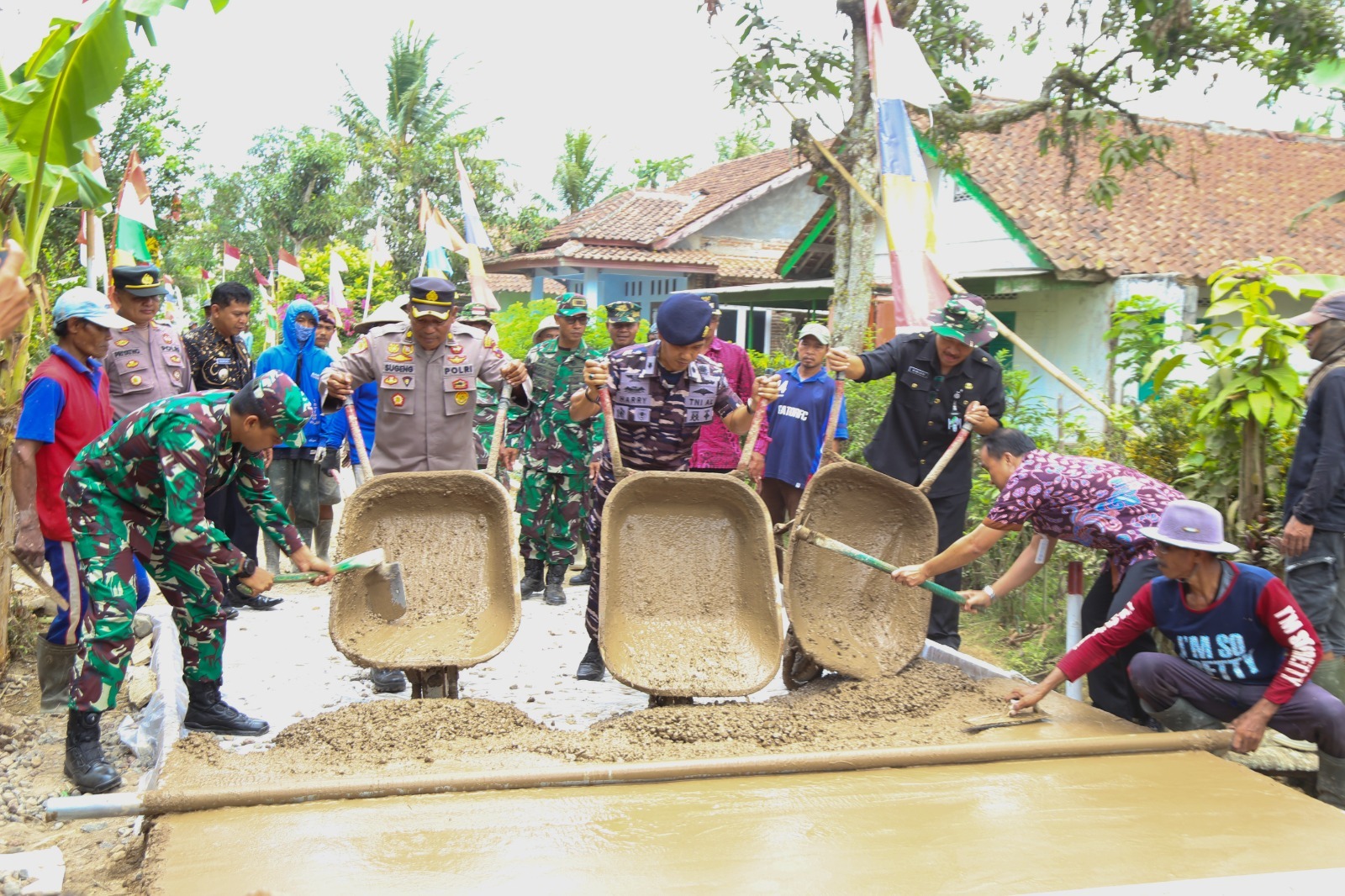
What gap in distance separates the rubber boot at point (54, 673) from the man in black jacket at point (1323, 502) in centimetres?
485

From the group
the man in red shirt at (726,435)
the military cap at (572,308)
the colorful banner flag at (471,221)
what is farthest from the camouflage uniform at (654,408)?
the colorful banner flag at (471,221)

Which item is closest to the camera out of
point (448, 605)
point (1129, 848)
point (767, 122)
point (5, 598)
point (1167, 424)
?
point (1129, 848)

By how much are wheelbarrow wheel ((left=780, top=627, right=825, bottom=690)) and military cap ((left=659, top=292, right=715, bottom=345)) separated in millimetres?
1294

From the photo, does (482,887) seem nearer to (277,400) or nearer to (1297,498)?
(277,400)

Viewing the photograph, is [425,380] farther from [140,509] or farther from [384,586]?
[140,509]

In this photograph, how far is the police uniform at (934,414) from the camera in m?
4.95

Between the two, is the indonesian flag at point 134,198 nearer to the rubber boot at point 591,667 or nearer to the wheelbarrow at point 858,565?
the rubber boot at point 591,667

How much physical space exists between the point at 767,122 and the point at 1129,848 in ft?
23.7

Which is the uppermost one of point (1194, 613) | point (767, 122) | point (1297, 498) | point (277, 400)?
point (767, 122)

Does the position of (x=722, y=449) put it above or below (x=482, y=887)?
above

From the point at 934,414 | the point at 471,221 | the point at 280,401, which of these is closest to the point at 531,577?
the point at 934,414

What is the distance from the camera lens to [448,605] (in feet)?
15.0

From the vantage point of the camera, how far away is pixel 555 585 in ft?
21.9

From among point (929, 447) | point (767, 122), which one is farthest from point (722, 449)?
point (767, 122)
